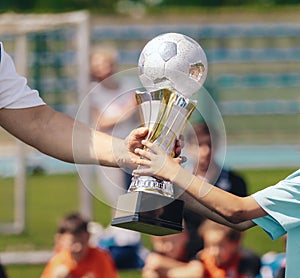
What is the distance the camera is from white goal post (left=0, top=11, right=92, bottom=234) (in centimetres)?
973

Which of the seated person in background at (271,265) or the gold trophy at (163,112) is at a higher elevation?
the gold trophy at (163,112)

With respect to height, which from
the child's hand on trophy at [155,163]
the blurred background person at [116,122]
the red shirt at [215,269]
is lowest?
the red shirt at [215,269]

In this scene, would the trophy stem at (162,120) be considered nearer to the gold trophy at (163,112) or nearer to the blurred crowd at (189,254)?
the gold trophy at (163,112)

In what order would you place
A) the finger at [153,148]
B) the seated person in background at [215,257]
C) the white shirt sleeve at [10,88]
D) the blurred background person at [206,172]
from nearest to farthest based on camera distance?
the finger at [153,148], the white shirt sleeve at [10,88], the blurred background person at [206,172], the seated person in background at [215,257]

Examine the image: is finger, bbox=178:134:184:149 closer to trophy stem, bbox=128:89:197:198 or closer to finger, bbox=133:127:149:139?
trophy stem, bbox=128:89:197:198

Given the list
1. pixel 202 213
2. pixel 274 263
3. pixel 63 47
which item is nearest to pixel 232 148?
pixel 63 47

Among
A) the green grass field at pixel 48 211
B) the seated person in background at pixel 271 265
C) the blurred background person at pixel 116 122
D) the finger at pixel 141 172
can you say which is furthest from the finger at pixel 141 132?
the green grass field at pixel 48 211

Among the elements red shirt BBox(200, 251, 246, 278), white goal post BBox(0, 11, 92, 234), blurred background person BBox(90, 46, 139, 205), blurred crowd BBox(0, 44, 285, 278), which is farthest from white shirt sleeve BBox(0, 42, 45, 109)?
white goal post BBox(0, 11, 92, 234)

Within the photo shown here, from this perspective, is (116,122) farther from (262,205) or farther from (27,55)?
(27,55)

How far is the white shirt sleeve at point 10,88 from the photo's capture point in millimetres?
4320

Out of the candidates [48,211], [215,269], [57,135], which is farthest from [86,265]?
[48,211]

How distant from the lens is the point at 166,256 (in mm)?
7039

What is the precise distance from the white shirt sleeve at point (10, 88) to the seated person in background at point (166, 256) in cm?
277

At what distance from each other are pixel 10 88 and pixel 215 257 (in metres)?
2.82
